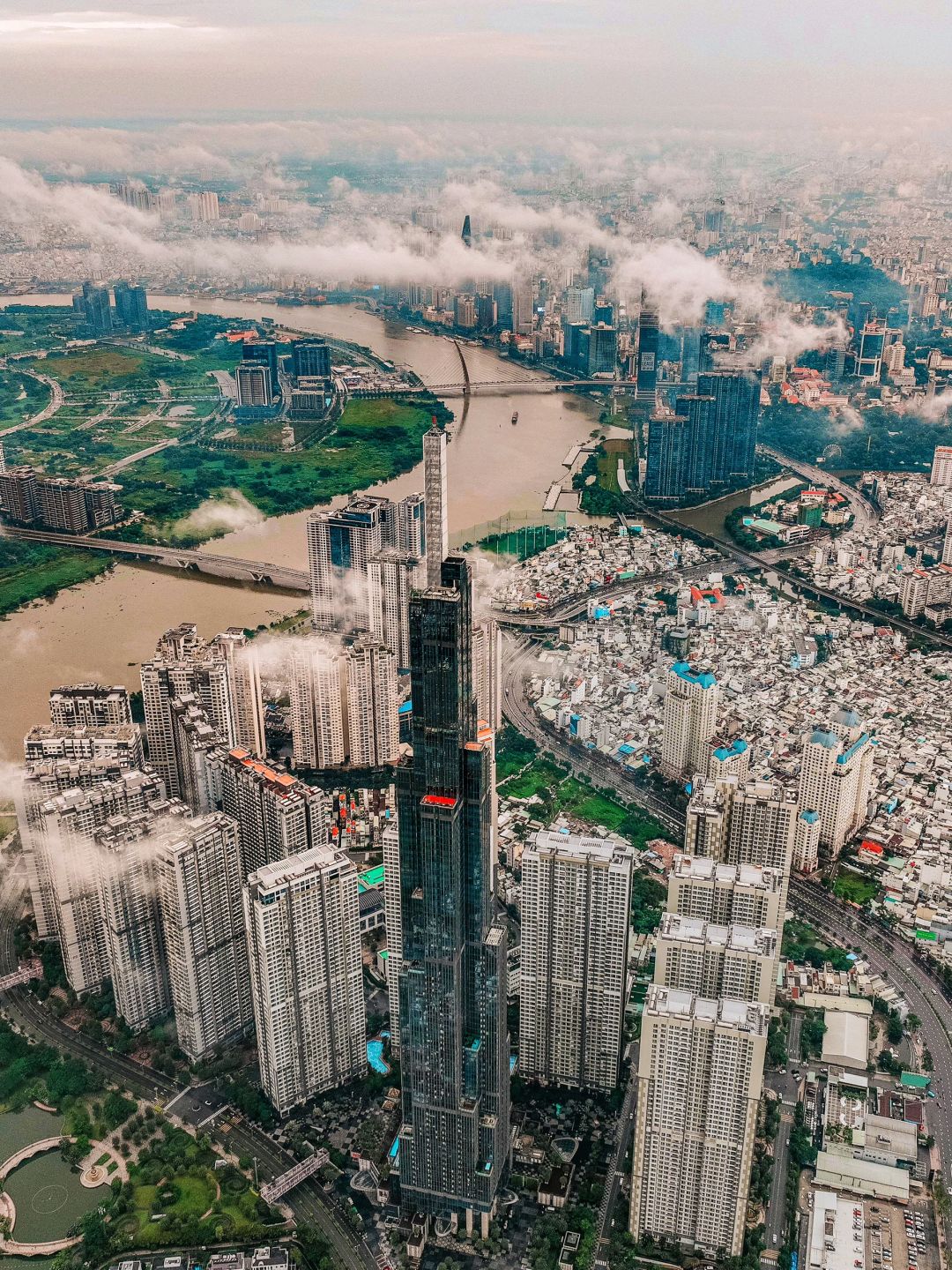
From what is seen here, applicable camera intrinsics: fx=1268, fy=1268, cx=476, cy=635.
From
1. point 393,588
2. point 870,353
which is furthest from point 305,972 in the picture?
point 870,353

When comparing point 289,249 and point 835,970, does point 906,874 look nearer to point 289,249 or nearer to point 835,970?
point 835,970

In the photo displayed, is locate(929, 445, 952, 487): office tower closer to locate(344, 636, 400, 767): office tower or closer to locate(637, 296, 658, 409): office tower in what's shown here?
locate(637, 296, 658, 409): office tower

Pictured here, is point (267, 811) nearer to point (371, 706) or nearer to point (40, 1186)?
point (40, 1186)

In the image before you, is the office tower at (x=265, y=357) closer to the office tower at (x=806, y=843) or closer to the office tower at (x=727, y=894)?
the office tower at (x=806, y=843)

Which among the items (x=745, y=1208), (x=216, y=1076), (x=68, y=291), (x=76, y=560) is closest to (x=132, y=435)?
(x=76, y=560)

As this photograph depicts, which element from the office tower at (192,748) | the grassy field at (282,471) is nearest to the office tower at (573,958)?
the office tower at (192,748)
